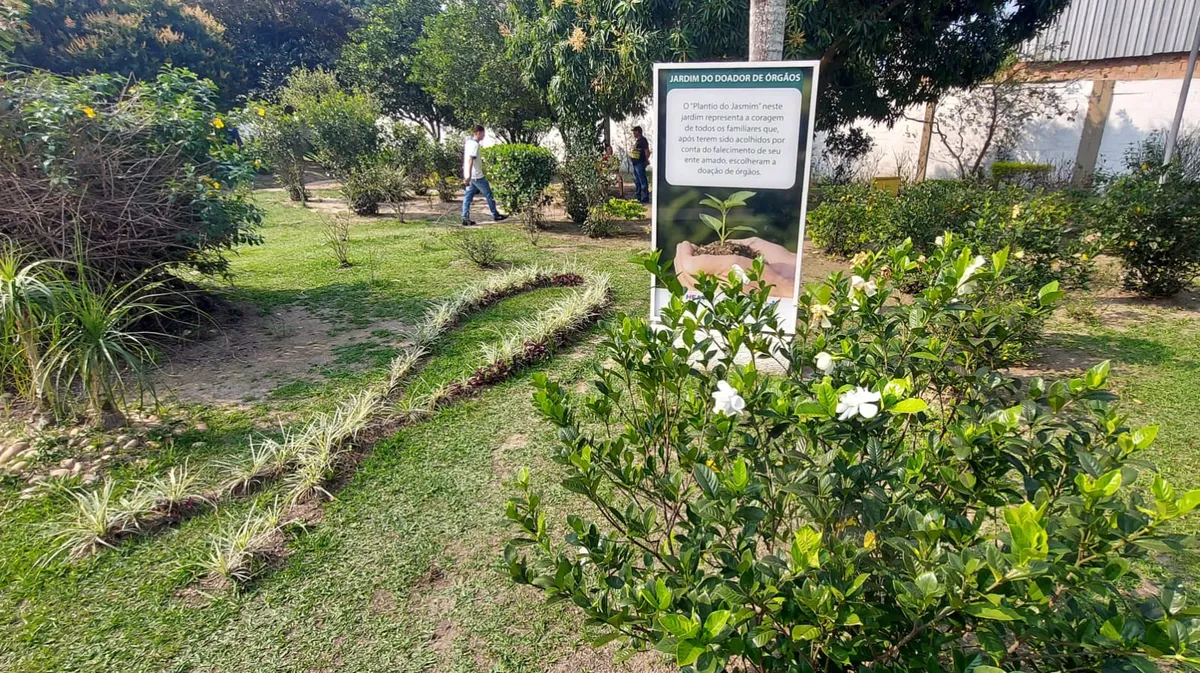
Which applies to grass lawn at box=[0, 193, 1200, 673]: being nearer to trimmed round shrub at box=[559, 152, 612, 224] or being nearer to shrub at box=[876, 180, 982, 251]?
shrub at box=[876, 180, 982, 251]

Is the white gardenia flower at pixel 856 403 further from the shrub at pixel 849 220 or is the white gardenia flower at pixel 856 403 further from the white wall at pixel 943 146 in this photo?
the white wall at pixel 943 146

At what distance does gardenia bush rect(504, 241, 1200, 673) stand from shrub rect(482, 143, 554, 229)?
27.6 feet

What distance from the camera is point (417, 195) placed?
14648mm

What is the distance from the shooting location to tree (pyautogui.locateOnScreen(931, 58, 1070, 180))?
12414 mm

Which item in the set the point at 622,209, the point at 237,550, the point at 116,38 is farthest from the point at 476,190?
the point at 116,38

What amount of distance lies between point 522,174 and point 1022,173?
997 cm

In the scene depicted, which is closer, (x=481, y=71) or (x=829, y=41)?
(x=829, y=41)

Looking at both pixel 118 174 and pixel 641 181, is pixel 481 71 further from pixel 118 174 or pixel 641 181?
pixel 118 174

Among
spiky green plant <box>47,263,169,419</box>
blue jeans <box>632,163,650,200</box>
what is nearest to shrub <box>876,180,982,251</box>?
spiky green plant <box>47,263,169,419</box>

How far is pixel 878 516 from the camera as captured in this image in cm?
125

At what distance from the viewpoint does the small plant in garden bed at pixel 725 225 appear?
4.01 metres

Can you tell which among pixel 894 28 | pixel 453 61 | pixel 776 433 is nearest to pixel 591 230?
pixel 894 28

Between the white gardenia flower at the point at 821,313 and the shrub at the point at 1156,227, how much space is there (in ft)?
14.6


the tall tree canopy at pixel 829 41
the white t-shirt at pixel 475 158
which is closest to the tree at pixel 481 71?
the white t-shirt at pixel 475 158
